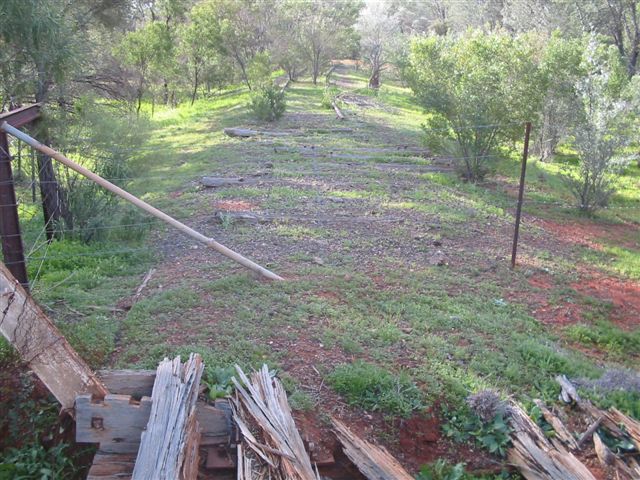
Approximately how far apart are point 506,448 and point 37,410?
348 cm

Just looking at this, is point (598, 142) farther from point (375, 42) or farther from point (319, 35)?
point (375, 42)

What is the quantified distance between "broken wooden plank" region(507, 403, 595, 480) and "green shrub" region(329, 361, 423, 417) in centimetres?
78

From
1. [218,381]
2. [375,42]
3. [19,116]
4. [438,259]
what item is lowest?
[438,259]

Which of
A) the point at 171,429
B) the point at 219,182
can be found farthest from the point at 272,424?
the point at 219,182

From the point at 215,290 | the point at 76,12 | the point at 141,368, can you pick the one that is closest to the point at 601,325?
the point at 215,290

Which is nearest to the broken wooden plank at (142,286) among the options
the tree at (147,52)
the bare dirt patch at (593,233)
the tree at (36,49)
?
the tree at (36,49)

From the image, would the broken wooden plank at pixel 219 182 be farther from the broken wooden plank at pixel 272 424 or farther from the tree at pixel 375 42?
the tree at pixel 375 42

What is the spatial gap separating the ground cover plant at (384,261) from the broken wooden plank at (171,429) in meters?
0.37

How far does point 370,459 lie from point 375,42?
35.8m

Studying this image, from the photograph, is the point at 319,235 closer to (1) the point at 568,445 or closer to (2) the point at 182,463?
(1) the point at 568,445

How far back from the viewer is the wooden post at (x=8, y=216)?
467 cm

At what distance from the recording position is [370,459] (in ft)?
12.8

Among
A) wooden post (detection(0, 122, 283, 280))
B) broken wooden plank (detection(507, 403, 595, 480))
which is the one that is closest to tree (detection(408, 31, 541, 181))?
wooden post (detection(0, 122, 283, 280))

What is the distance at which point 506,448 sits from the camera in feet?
14.5
